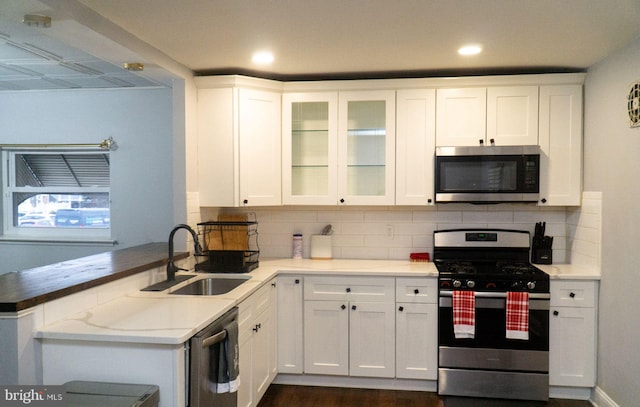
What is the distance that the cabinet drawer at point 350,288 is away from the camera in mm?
3385

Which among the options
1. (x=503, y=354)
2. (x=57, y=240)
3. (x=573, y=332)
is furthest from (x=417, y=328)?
(x=57, y=240)

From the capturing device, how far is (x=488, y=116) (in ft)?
11.5

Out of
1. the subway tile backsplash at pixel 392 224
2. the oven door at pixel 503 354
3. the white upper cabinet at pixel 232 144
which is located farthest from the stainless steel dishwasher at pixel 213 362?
the oven door at pixel 503 354

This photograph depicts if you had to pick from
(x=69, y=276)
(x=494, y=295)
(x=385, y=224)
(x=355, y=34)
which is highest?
(x=355, y=34)

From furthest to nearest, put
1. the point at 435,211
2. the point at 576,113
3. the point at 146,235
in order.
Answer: the point at 146,235 < the point at 435,211 < the point at 576,113

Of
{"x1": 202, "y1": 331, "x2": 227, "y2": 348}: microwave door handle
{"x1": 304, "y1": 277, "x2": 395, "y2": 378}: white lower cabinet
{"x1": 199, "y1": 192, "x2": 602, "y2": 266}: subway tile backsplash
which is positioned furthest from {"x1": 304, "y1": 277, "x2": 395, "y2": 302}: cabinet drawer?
{"x1": 202, "y1": 331, "x2": 227, "y2": 348}: microwave door handle

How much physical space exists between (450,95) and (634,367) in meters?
2.12

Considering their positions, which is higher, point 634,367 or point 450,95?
point 450,95

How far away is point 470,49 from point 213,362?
94.4 inches

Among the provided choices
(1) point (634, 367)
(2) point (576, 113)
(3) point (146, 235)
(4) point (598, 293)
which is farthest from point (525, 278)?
(3) point (146, 235)

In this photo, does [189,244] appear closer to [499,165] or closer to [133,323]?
[133,323]

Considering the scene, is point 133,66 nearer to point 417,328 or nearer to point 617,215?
point 417,328

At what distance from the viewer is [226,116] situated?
3533 millimetres

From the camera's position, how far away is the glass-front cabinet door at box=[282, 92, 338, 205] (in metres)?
3.67
